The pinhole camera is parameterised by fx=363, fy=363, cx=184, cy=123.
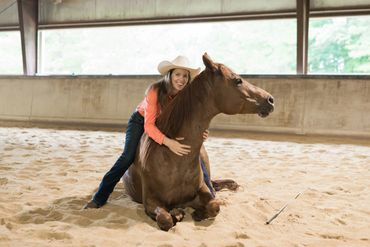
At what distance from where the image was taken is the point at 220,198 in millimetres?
3115

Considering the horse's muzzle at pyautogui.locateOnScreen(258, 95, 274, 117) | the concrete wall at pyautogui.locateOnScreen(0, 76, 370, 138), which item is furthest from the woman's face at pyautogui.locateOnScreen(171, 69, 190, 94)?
the concrete wall at pyautogui.locateOnScreen(0, 76, 370, 138)

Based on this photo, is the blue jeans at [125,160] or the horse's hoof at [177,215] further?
the blue jeans at [125,160]

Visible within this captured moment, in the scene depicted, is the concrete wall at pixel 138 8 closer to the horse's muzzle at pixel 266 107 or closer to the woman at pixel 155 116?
the woman at pixel 155 116

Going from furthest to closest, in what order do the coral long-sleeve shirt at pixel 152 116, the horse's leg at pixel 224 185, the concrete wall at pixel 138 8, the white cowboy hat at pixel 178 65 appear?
the concrete wall at pixel 138 8, the horse's leg at pixel 224 185, the white cowboy hat at pixel 178 65, the coral long-sleeve shirt at pixel 152 116

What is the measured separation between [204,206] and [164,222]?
1.24 ft

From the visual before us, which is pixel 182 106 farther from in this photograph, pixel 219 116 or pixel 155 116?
pixel 219 116

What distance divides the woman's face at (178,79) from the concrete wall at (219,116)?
591 cm

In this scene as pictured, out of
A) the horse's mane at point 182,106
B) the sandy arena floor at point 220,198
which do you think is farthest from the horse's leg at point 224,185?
the horse's mane at point 182,106

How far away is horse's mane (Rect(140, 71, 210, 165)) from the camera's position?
2.44 meters

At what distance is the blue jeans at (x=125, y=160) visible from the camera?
9.25 feet

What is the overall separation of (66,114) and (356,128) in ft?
24.1

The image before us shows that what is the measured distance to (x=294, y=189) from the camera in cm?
354

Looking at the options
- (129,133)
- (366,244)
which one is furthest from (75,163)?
(366,244)

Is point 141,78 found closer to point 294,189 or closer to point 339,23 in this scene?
point 339,23
